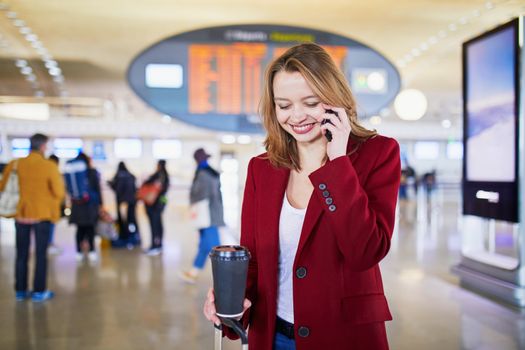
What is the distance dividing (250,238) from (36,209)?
13.8 feet

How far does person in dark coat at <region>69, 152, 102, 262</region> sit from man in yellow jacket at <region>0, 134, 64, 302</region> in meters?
2.14

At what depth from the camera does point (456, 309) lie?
15.7 feet

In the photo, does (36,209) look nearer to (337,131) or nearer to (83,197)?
(83,197)

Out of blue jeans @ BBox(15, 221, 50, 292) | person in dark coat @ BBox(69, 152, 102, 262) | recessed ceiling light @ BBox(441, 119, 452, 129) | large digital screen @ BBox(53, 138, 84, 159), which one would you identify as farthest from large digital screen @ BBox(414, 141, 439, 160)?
blue jeans @ BBox(15, 221, 50, 292)

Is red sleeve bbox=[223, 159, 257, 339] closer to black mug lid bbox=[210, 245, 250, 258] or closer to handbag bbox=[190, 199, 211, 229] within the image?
black mug lid bbox=[210, 245, 250, 258]

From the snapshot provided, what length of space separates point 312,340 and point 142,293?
4.35 m

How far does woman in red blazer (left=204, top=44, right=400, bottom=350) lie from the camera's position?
120 centimetres

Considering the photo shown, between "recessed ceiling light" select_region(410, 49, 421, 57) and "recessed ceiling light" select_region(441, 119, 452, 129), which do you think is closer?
"recessed ceiling light" select_region(410, 49, 421, 57)

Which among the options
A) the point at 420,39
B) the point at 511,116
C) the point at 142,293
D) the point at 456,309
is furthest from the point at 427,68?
the point at 142,293

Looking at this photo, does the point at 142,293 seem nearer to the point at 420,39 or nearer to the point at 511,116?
the point at 511,116

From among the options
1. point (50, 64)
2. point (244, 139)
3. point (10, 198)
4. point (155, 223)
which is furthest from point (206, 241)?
point (244, 139)

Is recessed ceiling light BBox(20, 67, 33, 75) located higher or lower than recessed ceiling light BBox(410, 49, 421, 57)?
higher

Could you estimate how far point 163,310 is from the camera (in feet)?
15.3

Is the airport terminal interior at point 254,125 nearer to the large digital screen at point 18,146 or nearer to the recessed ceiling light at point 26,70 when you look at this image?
the recessed ceiling light at point 26,70
